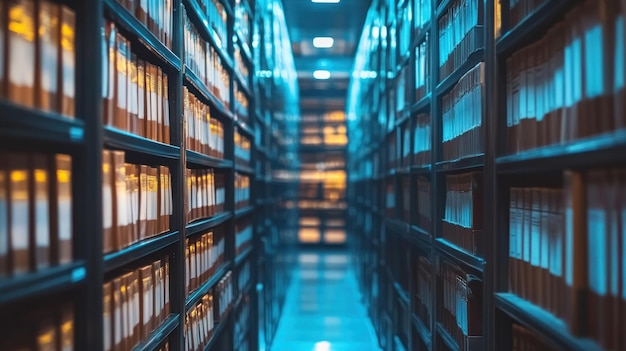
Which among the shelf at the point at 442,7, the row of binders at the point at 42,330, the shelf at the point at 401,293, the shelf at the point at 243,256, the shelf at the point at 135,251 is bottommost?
the shelf at the point at 401,293

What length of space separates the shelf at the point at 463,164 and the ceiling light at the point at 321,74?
7.14 meters

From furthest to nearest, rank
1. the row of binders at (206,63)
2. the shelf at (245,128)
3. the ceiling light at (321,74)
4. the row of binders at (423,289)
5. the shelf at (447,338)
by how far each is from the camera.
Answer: the ceiling light at (321,74) < the shelf at (245,128) < the row of binders at (423,289) < the row of binders at (206,63) < the shelf at (447,338)

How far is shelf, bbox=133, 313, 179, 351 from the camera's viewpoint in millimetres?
1645

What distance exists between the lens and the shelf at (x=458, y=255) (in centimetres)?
189

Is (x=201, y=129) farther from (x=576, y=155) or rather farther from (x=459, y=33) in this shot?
(x=576, y=155)

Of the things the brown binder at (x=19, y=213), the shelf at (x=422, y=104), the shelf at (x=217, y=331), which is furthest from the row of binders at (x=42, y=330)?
the shelf at (x=422, y=104)

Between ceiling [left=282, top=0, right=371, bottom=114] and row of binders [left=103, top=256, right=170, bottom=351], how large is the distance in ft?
14.6

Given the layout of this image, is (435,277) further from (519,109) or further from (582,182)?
(582,182)

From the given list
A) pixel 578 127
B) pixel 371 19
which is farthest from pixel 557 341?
pixel 371 19

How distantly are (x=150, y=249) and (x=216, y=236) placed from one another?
53.8 inches

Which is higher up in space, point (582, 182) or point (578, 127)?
point (578, 127)

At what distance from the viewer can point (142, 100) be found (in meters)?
1.74

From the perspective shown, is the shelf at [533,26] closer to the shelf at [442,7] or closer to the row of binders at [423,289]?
the shelf at [442,7]

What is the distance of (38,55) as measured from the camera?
111cm
